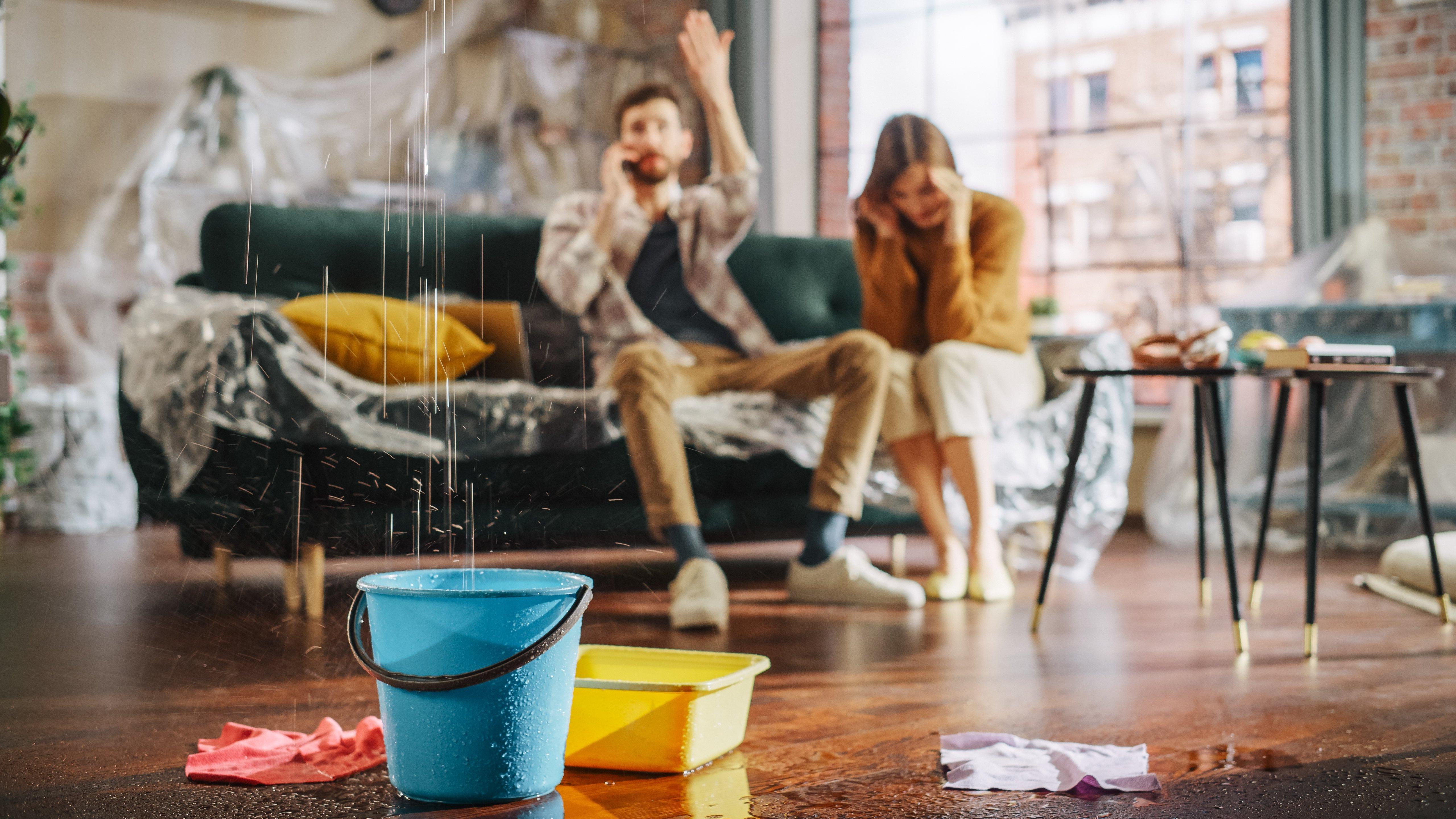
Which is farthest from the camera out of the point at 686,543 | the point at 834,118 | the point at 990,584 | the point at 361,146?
the point at 834,118

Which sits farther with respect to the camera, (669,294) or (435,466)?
(669,294)

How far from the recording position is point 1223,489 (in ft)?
6.81

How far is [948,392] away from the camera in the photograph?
2420 mm

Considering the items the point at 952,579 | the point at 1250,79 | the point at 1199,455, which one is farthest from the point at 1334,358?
the point at 1250,79

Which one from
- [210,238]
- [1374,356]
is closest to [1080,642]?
[1374,356]

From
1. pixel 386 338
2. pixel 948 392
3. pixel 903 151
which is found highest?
pixel 903 151

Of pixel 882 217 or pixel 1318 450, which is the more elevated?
pixel 882 217

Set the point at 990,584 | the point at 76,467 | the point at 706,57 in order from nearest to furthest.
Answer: the point at 990,584 → the point at 706,57 → the point at 76,467

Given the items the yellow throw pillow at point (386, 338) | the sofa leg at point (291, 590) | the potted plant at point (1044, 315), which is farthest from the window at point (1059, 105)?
the sofa leg at point (291, 590)

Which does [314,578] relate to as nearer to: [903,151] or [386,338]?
[386,338]

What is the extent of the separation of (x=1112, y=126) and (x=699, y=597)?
2604mm

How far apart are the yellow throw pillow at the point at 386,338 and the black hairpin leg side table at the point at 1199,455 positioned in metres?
1.16

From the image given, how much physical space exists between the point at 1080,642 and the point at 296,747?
3.97ft

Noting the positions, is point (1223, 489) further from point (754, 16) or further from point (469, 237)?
point (754, 16)
